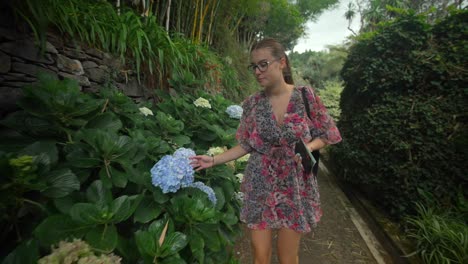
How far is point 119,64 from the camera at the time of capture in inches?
81.9

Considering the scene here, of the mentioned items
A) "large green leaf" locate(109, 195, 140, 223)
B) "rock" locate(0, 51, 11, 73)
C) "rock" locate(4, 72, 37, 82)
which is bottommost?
"large green leaf" locate(109, 195, 140, 223)

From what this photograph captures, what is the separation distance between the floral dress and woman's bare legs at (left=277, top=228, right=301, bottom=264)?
8 centimetres

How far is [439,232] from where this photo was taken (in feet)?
6.52

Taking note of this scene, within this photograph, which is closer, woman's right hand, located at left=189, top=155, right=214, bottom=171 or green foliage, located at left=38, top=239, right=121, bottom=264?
green foliage, located at left=38, top=239, right=121, bottom=264

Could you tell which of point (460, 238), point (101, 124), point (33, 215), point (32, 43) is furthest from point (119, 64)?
point (460, 238)

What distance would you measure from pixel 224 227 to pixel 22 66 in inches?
58.6

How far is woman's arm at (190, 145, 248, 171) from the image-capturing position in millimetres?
1235

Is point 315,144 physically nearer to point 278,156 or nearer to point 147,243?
point 278,156

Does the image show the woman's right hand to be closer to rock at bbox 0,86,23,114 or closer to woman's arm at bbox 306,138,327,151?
woman's arm at bbox 306,138,327,151

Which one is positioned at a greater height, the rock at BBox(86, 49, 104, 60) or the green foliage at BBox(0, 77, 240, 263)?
the rock at BBox(86, 49, 104, 60)

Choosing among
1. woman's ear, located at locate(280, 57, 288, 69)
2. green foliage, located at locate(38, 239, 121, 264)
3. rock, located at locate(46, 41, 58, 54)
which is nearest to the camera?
green foliage, located at locate(38, 239, 121, 264)

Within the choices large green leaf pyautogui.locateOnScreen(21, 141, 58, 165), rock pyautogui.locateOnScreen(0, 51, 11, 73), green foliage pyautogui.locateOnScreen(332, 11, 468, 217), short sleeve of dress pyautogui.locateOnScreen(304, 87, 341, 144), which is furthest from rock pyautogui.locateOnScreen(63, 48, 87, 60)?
green foliage pyautogui.locateOnScreen(332, 11, 468, 217)

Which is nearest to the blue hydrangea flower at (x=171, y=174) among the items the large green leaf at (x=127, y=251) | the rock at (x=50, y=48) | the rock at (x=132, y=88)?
the large green leaf at (x=127, y=251)

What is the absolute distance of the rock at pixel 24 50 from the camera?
4.22ft
